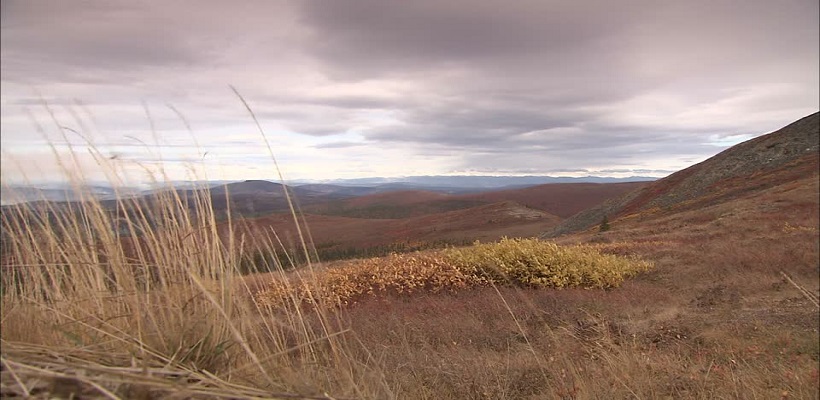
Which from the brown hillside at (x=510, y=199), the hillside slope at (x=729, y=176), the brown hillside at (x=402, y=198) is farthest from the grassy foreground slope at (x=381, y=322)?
the brown hillside at (x=402, y=198)

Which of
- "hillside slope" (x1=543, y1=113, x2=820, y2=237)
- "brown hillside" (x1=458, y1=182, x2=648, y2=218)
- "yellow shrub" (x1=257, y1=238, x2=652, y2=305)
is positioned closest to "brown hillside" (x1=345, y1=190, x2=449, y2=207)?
"brown hillside" (x1=458, y1=182, x2=648, y2=218)

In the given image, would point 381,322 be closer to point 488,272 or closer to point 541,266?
point 488,272

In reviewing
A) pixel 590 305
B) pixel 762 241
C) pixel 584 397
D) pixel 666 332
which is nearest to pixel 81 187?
pixel 584 397

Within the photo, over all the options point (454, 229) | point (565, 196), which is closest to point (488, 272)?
point (454, 229)

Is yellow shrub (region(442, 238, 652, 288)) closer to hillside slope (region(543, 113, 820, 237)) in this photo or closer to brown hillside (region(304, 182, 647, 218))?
hillside slope (region(543, 113, 820, 237))

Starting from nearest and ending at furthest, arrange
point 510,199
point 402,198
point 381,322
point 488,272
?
1. point 381,322
2. point 488,272
3. point 510,199
4. point 402,198

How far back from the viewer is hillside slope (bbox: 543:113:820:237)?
2352 centimetres

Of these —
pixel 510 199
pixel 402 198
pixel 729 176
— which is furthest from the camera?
pixel 402 198

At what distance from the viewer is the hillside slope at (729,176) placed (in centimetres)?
2352

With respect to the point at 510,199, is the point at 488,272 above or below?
above

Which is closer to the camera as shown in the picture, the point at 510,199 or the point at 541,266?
the point at 541,266

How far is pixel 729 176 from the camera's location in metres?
30.9

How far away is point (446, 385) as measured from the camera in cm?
355

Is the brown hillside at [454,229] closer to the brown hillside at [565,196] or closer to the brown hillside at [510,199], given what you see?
the brown hillside at [510,199]
